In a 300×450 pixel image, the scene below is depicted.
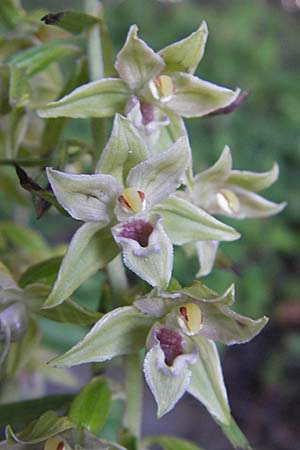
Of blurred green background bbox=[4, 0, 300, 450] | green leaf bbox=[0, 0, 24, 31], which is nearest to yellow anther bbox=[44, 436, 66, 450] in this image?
green leaf bbox=[0, 0, 24, 31]

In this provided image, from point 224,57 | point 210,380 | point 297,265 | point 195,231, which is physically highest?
point 195,231

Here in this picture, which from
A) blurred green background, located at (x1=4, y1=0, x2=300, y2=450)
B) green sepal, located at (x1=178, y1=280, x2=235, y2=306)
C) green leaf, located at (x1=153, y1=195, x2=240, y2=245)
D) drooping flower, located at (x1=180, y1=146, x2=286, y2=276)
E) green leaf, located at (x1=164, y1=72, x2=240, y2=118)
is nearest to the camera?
green sepal, located at (x1=178, y1=280, x2=235, y2=306)

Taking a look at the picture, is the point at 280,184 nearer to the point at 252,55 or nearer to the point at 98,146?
the point at 252,55

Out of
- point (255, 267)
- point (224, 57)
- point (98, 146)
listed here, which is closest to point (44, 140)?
point (98, 146)

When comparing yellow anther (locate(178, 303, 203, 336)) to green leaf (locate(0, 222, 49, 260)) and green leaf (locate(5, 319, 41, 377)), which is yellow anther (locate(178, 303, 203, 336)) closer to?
green leaf (locate(5, 319, 41, 377))

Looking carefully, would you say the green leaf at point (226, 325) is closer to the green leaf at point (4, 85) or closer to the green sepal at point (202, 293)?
the green sepal at point (202, 293)

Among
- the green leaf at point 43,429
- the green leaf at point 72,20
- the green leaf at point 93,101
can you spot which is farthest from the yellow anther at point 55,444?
the green leaf at point 72,20
